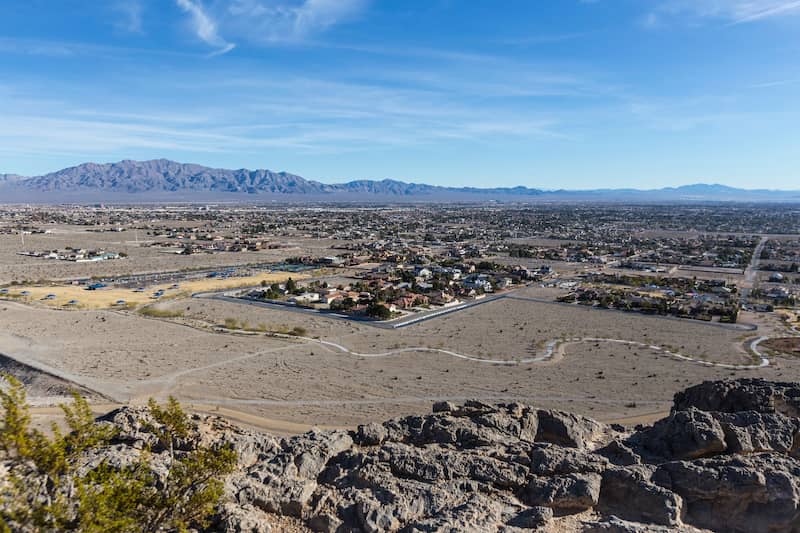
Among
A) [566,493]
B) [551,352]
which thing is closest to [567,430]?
[566,493]

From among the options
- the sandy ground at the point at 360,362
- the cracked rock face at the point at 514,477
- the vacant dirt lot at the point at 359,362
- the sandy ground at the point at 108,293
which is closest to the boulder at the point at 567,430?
the cracked rock face at the point at 514,477

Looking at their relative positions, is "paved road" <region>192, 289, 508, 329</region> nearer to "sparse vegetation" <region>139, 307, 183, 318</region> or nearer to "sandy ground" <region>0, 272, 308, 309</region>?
"sandy ground" <region>0, 272, 308, 309</region>

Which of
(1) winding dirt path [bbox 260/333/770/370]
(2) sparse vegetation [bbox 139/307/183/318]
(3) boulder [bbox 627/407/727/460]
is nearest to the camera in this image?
(3) boulder [bbox 627/407/727/460]

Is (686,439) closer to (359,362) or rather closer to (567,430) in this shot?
(567,430)

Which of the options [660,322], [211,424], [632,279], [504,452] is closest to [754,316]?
[660,322]

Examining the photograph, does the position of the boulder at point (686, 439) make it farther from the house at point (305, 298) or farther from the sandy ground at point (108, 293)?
the sandy ground at point (108, 293)

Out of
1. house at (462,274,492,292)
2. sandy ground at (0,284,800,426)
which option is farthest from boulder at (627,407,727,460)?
house at (462,274,492,292)
